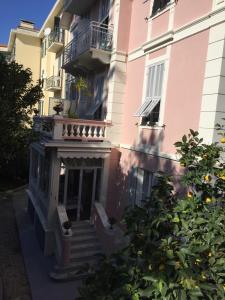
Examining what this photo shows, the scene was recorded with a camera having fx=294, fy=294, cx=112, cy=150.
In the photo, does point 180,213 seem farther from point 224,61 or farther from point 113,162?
point 113,162

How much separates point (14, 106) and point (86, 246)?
5.48m

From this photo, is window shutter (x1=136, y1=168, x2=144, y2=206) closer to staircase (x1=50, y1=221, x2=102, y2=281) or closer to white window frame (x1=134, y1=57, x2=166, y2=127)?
white window frame (x1=134, y1=57, x2=166, y2=127)

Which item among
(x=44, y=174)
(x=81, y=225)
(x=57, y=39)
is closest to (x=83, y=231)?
(x=81, y=225)

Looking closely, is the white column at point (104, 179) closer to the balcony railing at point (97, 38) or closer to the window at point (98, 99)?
the window at point (98, 99)

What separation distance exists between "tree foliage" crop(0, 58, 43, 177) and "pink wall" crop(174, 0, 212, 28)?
5.15 meters

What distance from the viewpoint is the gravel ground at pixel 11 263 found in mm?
8977

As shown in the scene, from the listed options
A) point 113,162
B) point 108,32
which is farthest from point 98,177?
point 108,32

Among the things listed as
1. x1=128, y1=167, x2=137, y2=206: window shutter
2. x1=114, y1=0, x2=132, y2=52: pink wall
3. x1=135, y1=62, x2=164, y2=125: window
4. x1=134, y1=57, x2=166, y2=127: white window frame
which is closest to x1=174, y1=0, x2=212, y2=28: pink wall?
x1=134, y1=57, x2=166, y2=127: white window frame

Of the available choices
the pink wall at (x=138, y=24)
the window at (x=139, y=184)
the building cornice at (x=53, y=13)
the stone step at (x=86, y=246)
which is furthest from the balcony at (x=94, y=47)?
the building cornice at (x=53, y=13)

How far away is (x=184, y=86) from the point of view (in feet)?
26.4

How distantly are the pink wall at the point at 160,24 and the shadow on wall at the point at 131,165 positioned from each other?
10.2 ft

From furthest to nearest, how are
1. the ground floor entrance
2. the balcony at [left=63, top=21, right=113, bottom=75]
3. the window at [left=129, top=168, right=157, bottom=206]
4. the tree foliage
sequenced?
the balcony at [left=63, top=21, right=113, bottom=75]
the ground floor entrance
the window at [left=129, top=168, right=157, bottom=206]
the tree foliage

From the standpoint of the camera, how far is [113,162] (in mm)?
11648

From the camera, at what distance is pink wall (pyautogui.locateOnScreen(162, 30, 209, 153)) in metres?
7.50
